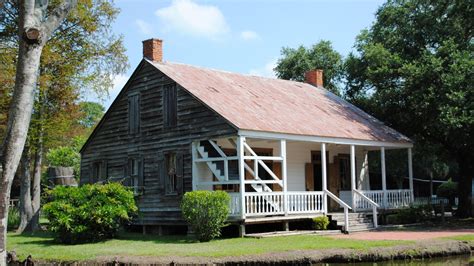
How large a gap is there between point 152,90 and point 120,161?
3616 mm

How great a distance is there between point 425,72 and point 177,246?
12.8 meters

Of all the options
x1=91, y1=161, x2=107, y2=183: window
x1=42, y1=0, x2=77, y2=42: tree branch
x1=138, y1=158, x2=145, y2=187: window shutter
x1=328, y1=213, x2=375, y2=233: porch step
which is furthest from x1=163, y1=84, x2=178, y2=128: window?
x1=42, y1=0, x2=77, y2=42: tree branch

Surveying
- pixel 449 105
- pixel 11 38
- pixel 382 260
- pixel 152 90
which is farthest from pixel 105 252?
pixel 449 105

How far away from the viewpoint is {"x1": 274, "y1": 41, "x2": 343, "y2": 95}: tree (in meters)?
38.5

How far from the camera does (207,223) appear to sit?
18.6 metres

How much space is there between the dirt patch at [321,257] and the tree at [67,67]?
1237 centimetres

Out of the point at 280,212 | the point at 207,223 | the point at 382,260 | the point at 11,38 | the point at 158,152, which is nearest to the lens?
the point at 382,260

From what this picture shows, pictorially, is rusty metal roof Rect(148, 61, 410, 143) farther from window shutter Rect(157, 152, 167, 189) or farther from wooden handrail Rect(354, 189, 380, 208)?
window shutter Rect(157, 152, 167, 189)

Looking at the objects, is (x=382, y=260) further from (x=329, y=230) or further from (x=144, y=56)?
(x=144, y=56)

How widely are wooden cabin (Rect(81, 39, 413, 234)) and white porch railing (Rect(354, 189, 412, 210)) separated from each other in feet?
0.16

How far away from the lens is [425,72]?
24094 millimetres

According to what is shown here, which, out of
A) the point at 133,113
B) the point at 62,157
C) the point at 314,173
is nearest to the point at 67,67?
the point at 133,113

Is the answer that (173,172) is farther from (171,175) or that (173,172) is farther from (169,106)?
(169,106)

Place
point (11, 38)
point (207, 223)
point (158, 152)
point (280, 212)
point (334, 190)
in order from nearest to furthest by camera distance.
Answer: point (207, 223), point (280, 212), point (158, 152), point (11, 38), point (334, 190)
